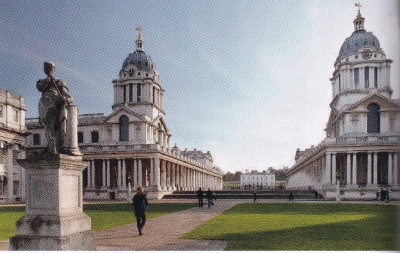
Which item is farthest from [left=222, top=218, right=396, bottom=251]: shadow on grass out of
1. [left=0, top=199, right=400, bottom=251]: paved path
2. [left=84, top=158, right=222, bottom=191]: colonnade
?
[left=84, top=158, right=222, bottom=191]: colonnade

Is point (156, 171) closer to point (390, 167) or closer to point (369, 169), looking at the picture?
point (369, 169)

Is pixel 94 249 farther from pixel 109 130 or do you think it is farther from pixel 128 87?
pixel 109 130

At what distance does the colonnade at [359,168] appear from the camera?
39.4 metres

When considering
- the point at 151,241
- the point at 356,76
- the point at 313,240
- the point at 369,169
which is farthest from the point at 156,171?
the point at 313,240

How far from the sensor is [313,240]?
9.16 m

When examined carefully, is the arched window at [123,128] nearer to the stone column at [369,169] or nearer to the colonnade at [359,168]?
the colonnade at [359,168]

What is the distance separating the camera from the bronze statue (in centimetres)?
731

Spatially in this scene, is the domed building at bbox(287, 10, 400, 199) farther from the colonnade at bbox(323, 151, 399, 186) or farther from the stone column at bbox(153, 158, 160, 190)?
the stone column at bbox(153, 158, 160, 190)

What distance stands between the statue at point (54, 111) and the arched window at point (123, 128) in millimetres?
35721

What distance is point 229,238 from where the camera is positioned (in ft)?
31.2

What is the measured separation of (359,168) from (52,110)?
40.5m

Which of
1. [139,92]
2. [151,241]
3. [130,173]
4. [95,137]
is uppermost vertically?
[139,92]

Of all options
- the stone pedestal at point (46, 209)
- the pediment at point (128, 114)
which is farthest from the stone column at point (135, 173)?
the stone pedestal at point (46, 209)

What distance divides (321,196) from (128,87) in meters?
21.3
